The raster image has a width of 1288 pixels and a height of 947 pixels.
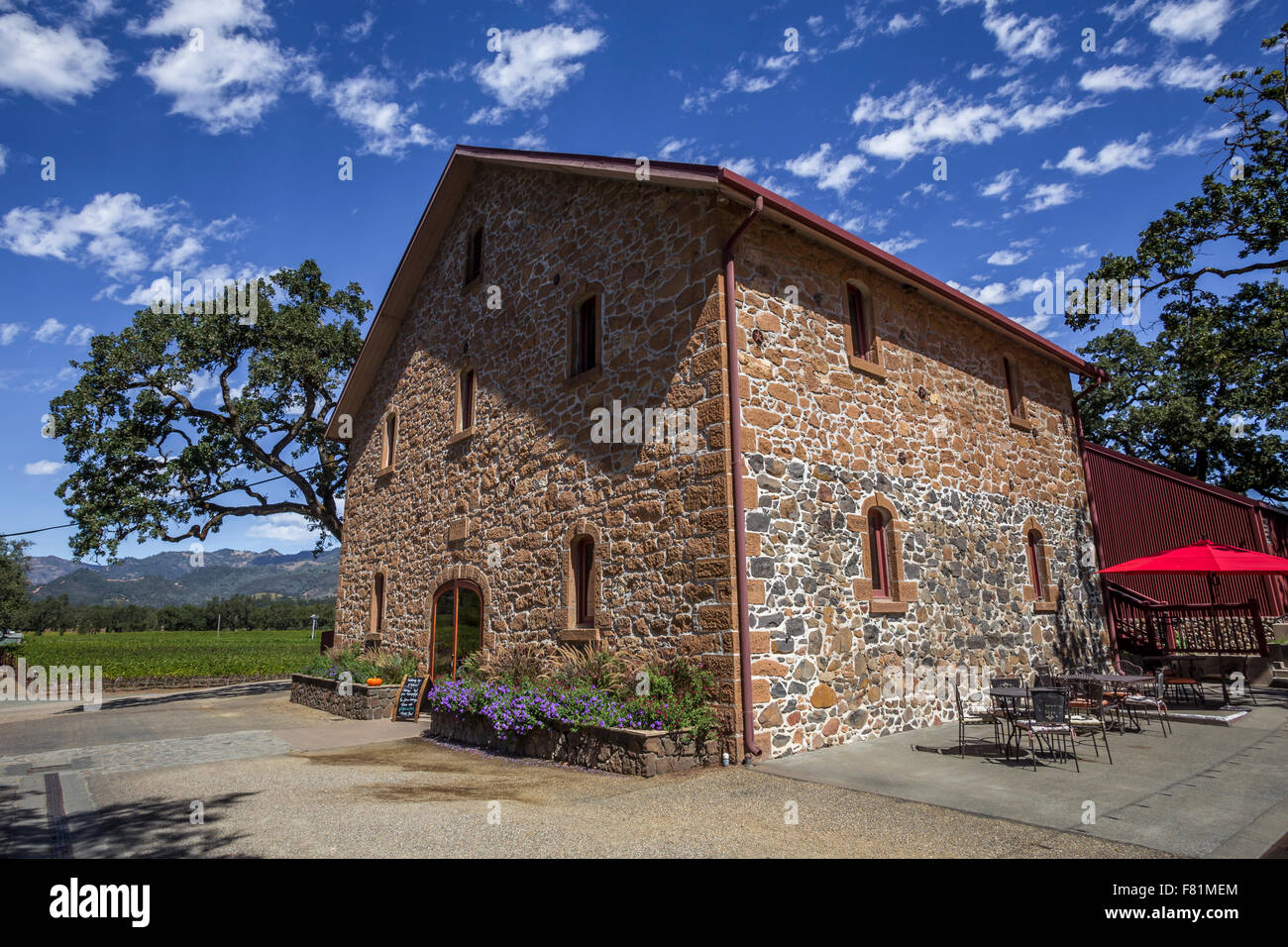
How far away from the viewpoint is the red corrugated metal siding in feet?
50.2

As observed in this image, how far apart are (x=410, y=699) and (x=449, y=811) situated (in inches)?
293

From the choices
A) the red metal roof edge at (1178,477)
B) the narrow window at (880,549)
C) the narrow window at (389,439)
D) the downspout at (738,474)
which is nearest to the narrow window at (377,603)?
the narrow window at (389,439)

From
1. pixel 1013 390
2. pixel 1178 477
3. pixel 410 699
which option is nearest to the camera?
pixel 410 699

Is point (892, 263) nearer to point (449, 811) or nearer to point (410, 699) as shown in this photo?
point (449, 811)

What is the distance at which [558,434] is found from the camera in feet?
35.3

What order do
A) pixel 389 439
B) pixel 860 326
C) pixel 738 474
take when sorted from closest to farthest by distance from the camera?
pixel 738 474 → pixel 860 326 → pixel 389 439

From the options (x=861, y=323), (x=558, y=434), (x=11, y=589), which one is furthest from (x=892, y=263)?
(x=11, y=589)

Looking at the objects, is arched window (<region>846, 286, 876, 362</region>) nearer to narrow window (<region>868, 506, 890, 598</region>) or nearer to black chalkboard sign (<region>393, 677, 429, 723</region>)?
narrow window (<region>868, 506, 890, 598</region>)

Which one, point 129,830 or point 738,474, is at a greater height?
point 738,474

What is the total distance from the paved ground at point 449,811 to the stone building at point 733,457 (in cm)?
171

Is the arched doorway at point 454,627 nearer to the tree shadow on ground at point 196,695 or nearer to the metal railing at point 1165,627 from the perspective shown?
the tree shadow on ground at point 196,695

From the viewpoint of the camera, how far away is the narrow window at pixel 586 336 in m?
10.6
